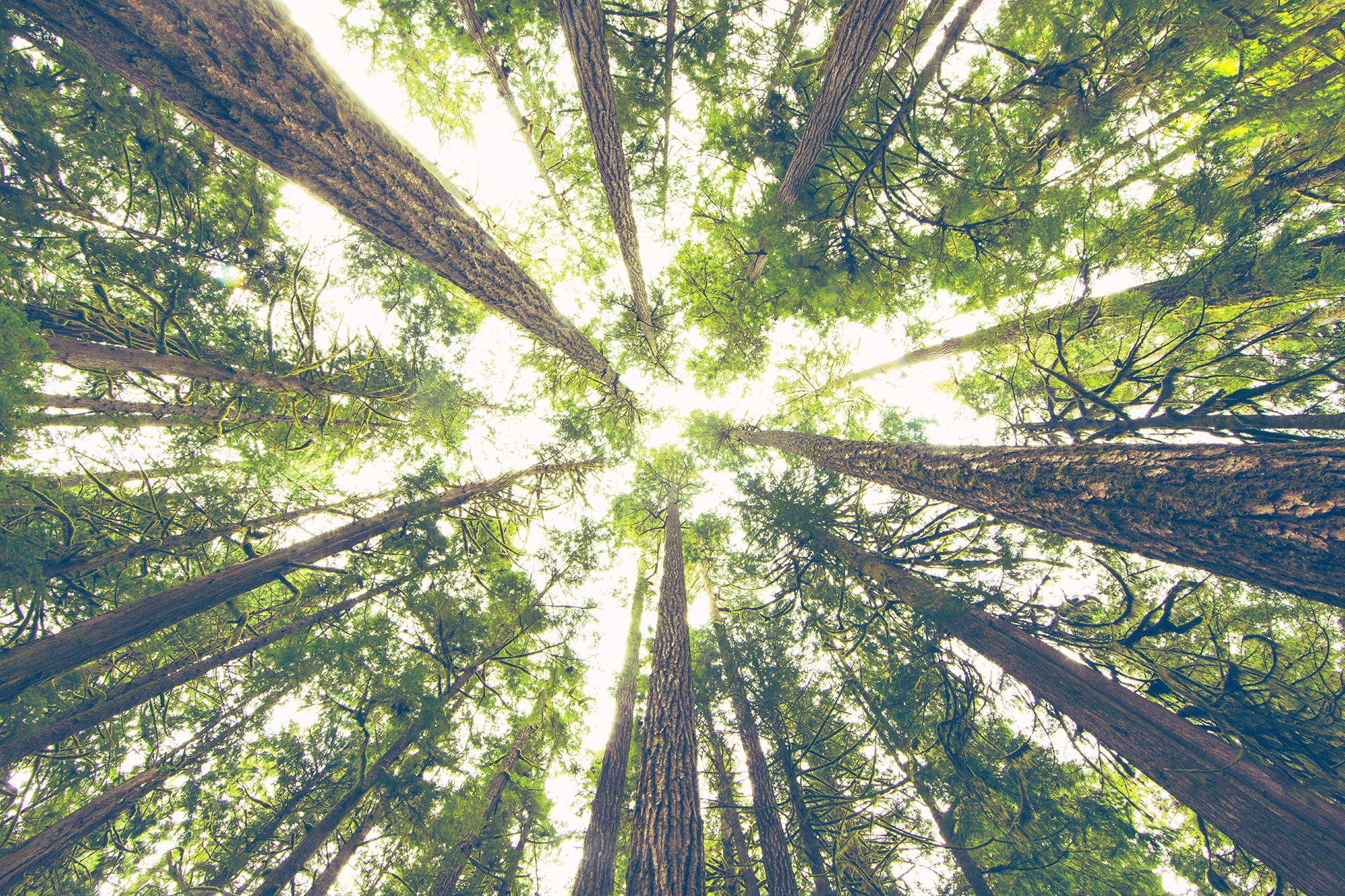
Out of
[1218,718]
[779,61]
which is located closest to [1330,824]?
[1218,718]

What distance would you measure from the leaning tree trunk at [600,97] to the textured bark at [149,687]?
243 inches

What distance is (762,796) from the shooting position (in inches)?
221

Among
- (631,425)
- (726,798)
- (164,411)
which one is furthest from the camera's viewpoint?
(631,425)

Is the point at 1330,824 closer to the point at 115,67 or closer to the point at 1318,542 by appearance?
the point at 1318,542

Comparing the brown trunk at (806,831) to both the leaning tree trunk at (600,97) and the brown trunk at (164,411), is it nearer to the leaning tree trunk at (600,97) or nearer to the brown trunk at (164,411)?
the brown trunk at (164,411)

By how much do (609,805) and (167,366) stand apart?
8088 millimetres

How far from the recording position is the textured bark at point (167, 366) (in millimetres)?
4297

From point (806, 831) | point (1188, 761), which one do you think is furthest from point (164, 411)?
point (1188, 761)

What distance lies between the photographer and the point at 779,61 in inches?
210

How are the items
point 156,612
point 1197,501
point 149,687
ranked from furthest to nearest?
point 149,687 → point 156,612 → point 1197,501

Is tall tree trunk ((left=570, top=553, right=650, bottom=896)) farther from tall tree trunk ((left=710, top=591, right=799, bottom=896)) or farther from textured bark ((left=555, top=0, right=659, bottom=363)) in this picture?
textured bark ((left=555, top=0, right=659, bottom=363))

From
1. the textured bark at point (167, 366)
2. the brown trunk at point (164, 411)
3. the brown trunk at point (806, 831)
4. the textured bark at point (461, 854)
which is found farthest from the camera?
the brown trunk at point (164, 411)

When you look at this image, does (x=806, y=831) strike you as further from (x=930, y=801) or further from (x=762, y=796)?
(x=930, y=801)

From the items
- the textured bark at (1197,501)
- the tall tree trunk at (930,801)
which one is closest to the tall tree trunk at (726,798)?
the tall tree trunk at (930,801)
